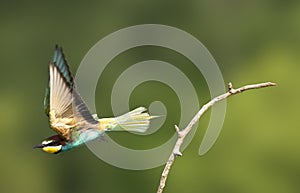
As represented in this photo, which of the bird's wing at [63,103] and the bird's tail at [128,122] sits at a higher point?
the bird's wing at [63,103]

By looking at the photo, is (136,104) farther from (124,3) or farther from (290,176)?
(124,3)

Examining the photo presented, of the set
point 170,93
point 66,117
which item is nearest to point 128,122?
point 66,117

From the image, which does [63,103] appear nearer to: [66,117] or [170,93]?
[66,117]

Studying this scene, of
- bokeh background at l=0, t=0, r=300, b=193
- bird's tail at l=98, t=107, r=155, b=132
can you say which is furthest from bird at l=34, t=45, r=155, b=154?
bokeh background at l=0, t=0, r=300, b=193

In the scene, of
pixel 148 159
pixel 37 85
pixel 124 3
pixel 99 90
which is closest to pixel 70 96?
pixel 148 159

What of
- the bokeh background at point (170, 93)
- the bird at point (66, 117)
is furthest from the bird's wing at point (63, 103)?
the bokeh background at point (170, 93)

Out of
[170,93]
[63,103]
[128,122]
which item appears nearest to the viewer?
[63,103]

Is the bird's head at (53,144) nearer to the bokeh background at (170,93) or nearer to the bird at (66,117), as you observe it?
the bird at (66,117)

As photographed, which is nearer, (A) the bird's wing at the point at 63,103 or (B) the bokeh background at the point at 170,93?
(A) the bird's wing at the point at 63,103
